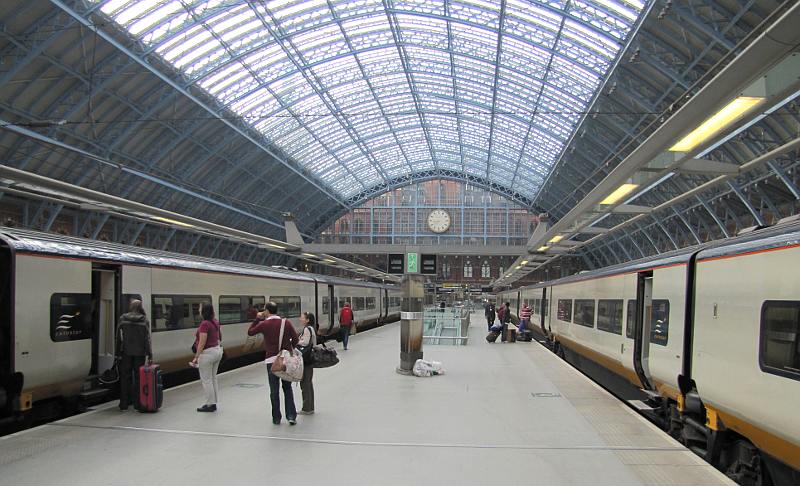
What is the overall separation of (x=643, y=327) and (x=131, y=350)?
8.72 metres

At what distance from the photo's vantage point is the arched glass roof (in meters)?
26.9

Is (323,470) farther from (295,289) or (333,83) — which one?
(333,83)

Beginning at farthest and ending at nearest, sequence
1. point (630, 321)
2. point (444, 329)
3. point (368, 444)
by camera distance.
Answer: point (444, 329) → point (630, 321) → point (368, 444)

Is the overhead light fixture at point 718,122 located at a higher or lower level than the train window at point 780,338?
higher

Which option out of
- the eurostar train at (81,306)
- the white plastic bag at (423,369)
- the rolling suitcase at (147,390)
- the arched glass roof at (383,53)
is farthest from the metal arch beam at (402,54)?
the rolling suitcase at (147,390)

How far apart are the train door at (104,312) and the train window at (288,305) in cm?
880

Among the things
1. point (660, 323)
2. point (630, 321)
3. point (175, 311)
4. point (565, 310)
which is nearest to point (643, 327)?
point (630, 321)

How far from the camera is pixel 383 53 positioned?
37406mm

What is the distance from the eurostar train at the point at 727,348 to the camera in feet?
20.1

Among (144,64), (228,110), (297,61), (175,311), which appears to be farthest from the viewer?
(228,110)

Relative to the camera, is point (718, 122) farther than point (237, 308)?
No

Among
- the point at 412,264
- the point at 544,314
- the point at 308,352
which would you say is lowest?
the point at 544,314

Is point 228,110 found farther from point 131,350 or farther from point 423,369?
point 131,350

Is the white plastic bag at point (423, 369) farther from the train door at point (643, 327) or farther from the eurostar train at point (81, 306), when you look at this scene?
the eurostar train at point (81, 306)
